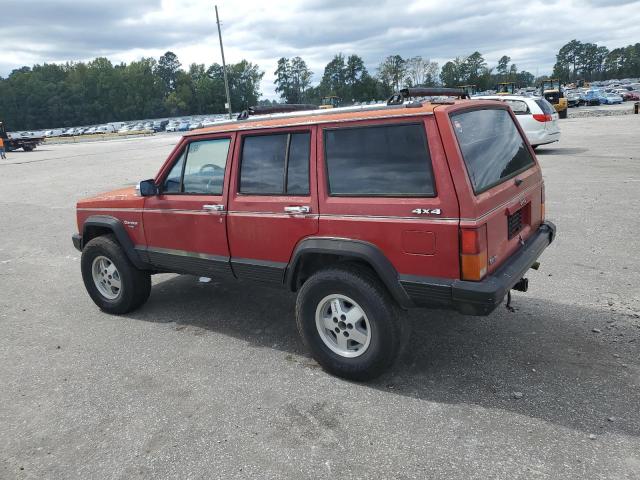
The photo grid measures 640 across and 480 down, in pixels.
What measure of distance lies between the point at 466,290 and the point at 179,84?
148134 mm

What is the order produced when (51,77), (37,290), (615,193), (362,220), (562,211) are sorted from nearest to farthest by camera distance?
(362,220) → (37,290) → (562,211) → (615,193) → (51,77)

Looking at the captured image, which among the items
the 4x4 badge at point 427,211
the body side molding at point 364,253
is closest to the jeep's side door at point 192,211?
the body side molding at point 364,253

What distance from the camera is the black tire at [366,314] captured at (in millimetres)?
3408

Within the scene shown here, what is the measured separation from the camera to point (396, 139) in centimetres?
337

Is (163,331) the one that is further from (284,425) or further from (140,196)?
(284,425)

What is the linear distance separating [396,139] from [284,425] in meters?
2.03

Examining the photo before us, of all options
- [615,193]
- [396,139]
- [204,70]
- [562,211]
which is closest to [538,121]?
[615,193]

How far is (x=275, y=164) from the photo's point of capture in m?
3.98

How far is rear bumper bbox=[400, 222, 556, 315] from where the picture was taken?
10.1 feet

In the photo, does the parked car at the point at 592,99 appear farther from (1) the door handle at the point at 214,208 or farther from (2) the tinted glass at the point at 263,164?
(1) the door handle at the point at 214,208

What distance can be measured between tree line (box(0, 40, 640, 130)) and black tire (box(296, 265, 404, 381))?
105667 mm

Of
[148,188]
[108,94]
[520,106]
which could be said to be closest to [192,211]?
[148,188]

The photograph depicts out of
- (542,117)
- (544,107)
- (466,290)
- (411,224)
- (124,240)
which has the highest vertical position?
(544,107)

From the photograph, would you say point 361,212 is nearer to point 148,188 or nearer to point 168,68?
point 148,188
